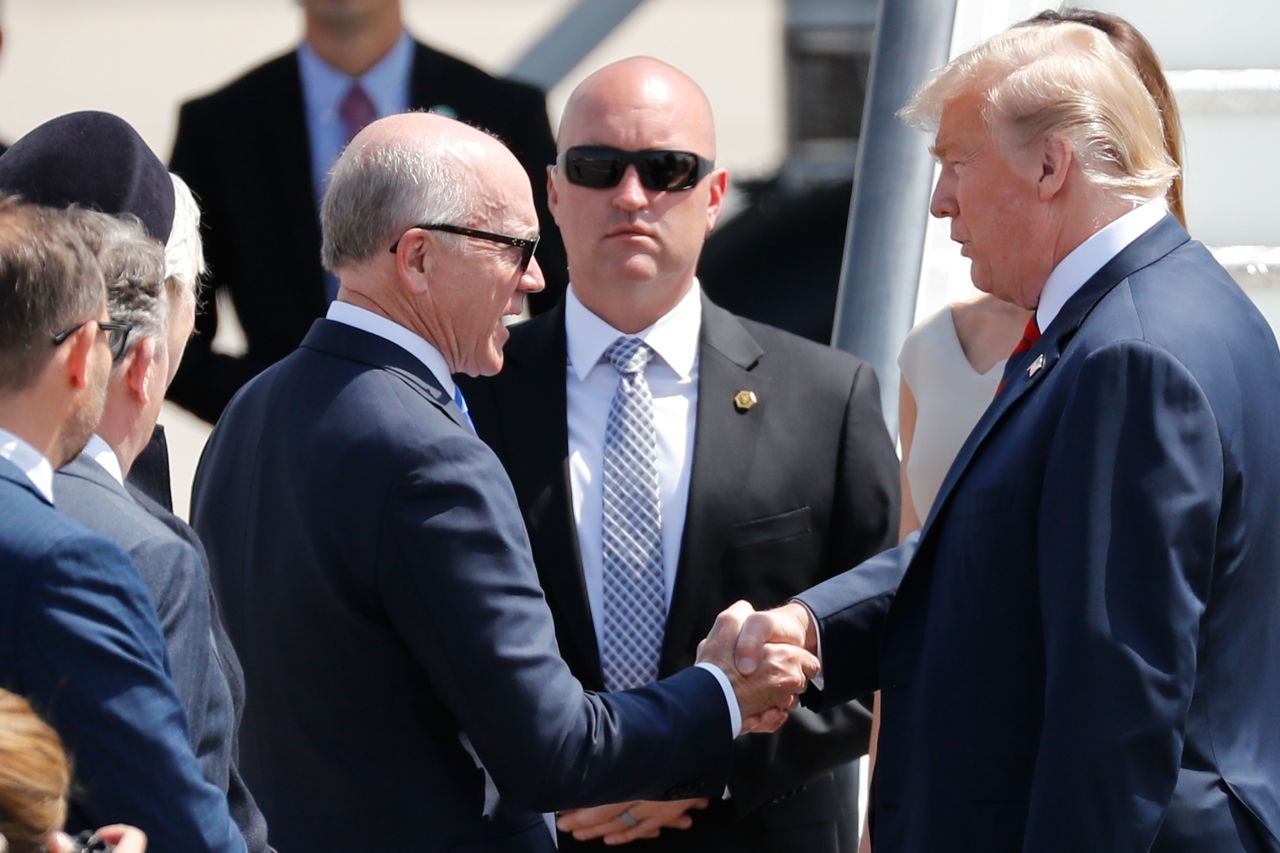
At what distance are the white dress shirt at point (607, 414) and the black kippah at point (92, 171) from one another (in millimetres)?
1028

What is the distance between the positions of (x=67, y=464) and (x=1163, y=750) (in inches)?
51.7

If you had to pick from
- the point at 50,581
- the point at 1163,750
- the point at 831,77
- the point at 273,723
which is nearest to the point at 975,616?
the point at 1163,750

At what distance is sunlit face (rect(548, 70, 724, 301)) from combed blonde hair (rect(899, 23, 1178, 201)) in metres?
0.91

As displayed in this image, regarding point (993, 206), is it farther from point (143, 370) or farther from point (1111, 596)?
point (143, 370)

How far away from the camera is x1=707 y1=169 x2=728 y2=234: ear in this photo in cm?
357

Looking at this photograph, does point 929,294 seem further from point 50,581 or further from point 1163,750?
point 50,581

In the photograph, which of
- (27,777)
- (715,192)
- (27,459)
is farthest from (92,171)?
(715,192)

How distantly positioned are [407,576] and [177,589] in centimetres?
47

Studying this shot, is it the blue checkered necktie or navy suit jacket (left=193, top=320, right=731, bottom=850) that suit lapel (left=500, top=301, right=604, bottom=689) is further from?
navy suit jacket (left=193, top=320, right=731, bottom=850)

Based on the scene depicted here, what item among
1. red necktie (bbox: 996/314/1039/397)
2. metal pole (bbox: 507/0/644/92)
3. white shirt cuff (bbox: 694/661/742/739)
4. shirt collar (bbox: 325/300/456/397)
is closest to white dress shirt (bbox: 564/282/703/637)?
white shirt cuff (bbox: 694/661/742/739)

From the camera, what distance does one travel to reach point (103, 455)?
7.22ft

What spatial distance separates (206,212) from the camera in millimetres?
4289

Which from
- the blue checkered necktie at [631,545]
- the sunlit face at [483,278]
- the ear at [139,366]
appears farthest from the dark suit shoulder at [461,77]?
the ear at [139,366]

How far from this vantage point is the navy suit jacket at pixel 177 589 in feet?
6.80
